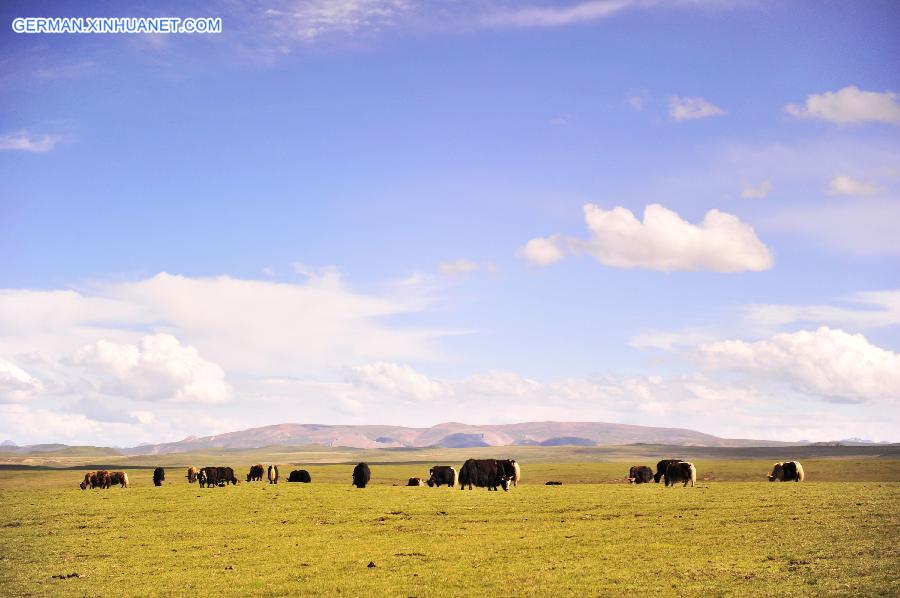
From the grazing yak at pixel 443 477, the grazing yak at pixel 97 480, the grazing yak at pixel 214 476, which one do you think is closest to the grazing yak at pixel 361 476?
the grazing yak at pixel 443 477

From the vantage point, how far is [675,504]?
41688 millimetres

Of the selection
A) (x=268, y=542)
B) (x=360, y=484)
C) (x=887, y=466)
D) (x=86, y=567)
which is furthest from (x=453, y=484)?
(x=887, y=466)

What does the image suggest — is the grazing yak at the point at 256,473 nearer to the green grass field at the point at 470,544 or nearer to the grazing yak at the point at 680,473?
the green grass field at the point at 470,544

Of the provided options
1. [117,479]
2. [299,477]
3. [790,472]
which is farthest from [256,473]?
[790,472]

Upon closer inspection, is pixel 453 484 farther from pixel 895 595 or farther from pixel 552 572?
pixel 895 595

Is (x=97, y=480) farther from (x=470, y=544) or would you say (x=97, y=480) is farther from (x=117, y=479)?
(x=470, y=544)

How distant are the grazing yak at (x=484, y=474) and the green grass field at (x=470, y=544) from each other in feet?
33.5

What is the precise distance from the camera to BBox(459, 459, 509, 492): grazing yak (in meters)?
60.7

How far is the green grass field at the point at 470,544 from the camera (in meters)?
23.6

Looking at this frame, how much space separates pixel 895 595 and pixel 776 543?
28.2ft

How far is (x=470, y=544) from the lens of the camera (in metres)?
30.8

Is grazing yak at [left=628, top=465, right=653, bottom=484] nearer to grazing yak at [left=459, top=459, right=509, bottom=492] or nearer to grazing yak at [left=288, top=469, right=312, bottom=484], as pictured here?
grazing yak at [left=459, top=459, right=509, bottom=492]

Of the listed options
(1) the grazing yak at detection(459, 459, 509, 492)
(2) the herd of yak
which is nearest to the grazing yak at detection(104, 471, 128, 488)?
(2) the herd of yak

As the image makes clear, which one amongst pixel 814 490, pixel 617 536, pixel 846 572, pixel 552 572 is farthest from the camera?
pixel 814 490
